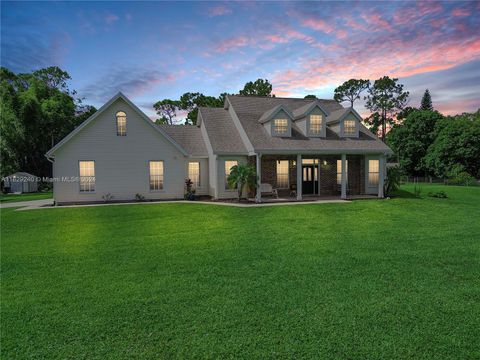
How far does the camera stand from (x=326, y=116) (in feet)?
→ 70.7

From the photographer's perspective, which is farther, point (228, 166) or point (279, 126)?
point (279, 126)

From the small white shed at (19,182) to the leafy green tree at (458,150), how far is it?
177ft

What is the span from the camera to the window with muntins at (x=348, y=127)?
21.8 metres

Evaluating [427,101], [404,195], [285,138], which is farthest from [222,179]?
[427,101]

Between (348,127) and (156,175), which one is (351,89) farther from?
(156,175)

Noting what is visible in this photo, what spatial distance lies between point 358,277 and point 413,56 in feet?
50.6

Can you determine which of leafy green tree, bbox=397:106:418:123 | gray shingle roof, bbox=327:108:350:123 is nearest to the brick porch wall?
gray shingle roof, bbox=327:108:350:123

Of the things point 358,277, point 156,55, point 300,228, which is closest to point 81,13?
point 156,55

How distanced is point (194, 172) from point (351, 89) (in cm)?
4655

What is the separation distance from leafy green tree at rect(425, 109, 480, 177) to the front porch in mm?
26753

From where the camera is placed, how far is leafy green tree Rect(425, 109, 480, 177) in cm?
4128

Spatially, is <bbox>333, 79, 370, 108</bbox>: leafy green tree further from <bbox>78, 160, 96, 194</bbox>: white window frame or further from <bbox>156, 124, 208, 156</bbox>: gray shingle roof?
<bbox>78, 160, 96, 194</bbox>: white window frame

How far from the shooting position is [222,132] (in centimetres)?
2141

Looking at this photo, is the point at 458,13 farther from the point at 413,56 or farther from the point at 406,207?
the point at 406,207
